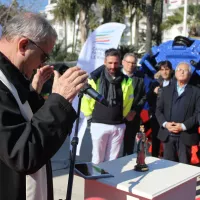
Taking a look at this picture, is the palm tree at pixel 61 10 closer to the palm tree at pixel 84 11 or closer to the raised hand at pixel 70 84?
the palm tree at pixel 84 11

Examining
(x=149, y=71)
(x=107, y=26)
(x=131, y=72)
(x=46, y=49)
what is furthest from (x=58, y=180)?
(x=46, y=49)

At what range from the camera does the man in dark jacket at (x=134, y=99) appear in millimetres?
4477

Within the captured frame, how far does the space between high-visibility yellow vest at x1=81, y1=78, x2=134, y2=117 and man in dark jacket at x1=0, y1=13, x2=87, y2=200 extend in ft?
7.84

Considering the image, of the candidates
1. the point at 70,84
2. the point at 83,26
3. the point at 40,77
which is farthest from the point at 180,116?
the point at 83,26

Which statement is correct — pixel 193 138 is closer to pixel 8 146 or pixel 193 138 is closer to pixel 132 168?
pixel 132 168

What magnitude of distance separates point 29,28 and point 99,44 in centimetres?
310

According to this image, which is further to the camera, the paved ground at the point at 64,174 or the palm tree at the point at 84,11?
the palm tree at the point at 84,11

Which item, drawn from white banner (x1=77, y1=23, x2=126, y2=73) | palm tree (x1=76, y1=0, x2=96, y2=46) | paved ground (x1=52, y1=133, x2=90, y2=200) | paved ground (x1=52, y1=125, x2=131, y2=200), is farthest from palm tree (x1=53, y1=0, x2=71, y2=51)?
white banner (x1=77, y1=23, x2=126, y2=73)

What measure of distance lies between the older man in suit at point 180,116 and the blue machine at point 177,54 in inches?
50.5

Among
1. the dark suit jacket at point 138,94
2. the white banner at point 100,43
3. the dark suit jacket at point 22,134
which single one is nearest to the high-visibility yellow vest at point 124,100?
the dark suit jacket at point 138,94

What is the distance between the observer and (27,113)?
1.42 metres

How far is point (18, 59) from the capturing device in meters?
1.42

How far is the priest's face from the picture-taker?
390cm

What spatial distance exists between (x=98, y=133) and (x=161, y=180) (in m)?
1.67
